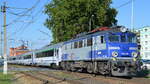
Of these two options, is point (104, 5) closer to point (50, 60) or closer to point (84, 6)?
point (84, 6)

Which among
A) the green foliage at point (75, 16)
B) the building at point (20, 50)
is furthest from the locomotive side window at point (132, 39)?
the building at point (20, 50)

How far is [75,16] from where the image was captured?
5141 centimetres

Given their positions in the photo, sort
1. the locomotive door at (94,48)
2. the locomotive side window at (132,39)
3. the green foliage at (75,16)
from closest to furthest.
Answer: the locomotive side window at (132,39), the locomotive door at (94,48), the green foliage at (75,16)

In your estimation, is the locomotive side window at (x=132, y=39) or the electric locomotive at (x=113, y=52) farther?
the locomotive side window at (x=132, y=39)

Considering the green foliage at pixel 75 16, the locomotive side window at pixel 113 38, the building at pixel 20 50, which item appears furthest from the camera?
the building at pixel 20 50

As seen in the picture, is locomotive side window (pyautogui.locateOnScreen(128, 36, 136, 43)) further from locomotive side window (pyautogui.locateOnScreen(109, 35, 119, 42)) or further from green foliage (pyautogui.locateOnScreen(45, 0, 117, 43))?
green foliage (pyautogui.locateOnScreen(45, 0, 117, 43))

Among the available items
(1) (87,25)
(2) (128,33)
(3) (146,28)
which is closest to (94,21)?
(1) (87,25)

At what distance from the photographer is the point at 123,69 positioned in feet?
72.7

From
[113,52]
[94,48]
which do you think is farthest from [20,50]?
[113,52]

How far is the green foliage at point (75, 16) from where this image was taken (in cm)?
5059

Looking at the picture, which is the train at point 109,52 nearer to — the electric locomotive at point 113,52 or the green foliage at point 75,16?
the electric locomotive at point 113,52

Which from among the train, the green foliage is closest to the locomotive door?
the train

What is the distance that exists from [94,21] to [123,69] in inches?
1246

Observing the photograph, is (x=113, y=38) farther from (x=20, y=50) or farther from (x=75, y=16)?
(x=20, y=50)
